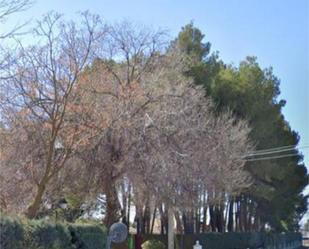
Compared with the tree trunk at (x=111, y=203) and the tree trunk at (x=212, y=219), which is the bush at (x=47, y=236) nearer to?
the tree trunk at (x=111, y=203)

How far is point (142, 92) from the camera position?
18.1 meters

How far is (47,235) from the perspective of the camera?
10.5m

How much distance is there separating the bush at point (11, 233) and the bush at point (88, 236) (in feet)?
7.70

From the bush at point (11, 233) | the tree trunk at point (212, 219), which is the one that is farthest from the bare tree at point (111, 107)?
the tree trunk at point (212, 219)

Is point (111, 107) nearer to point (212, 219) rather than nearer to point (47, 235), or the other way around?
point (47, 235)

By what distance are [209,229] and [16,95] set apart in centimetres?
1860

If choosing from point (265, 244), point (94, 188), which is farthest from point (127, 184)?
point (265, 244)

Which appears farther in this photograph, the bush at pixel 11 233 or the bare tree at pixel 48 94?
the bare tree at pixel 48 94

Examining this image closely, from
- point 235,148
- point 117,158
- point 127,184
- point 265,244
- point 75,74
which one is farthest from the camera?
point 265,244

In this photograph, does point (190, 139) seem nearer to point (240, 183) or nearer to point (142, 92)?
point (142, 92)

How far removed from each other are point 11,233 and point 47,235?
1358 mm

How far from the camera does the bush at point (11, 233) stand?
353 inches

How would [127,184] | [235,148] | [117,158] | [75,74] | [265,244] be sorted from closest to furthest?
[75,74] < [117,158] < [127,184] < [235,148] < [265,244]

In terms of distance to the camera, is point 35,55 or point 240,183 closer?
A: point 35,55
